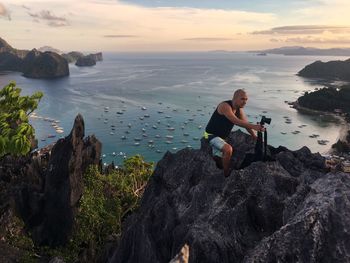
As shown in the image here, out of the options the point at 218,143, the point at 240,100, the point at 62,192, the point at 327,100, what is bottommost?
the point at 327,100

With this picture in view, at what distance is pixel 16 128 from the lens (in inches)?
896

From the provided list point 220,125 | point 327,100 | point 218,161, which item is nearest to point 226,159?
point 218,161

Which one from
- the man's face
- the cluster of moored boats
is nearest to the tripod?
the man's face

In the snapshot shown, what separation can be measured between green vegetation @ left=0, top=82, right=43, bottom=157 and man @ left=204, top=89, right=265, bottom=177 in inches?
402

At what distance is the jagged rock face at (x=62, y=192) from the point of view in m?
46.0

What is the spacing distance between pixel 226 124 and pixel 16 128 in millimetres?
12714

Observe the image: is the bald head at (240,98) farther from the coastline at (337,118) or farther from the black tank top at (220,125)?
the coastline at (337,118)

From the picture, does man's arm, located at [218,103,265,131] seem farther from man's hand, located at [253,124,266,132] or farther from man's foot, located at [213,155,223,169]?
man's foot, located at [213,155,223,169]

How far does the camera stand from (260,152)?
16812 millimetres

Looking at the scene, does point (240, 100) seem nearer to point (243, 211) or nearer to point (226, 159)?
point (226, 159)

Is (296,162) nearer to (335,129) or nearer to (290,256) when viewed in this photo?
(290,256)

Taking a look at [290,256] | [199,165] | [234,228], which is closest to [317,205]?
[290,256]

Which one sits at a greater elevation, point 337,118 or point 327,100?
point 327,100

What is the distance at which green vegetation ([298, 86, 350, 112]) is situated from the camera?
18512 cm
